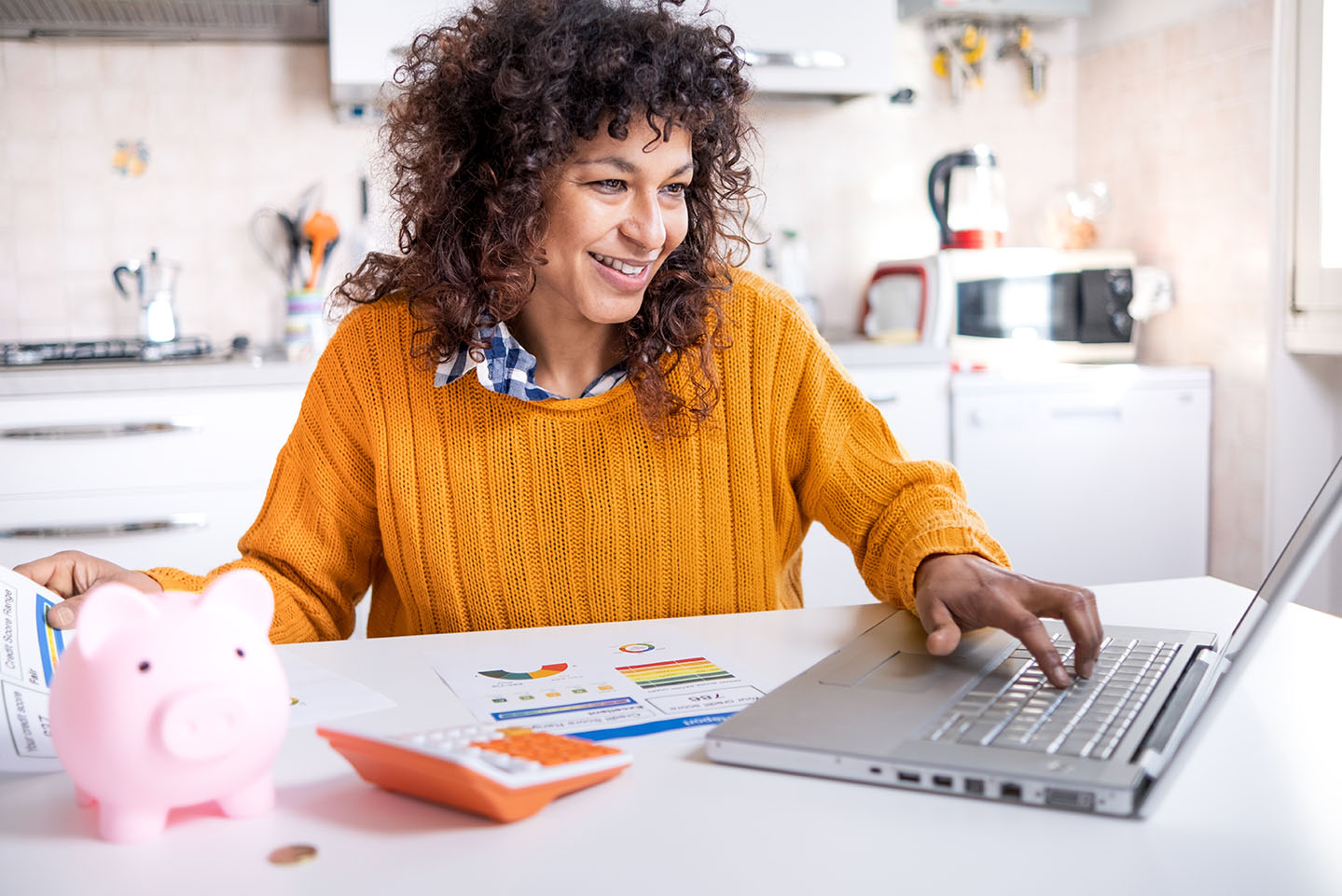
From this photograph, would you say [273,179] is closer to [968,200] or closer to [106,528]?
[106,528]

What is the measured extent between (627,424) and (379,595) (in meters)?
0.38

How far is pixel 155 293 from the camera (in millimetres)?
2713

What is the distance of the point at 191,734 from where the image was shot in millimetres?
593

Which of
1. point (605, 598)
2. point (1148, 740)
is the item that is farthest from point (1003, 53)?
point (1148, 740)

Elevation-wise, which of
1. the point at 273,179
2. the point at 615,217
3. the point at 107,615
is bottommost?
the point at 107,615

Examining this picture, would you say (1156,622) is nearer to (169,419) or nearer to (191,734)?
(191,734)

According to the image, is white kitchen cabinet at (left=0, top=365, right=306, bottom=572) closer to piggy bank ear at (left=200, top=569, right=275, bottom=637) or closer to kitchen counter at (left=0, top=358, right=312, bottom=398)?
kitchen counter at (left=0, top=358, right=312, bottom=398)

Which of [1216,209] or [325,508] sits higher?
[1216,209]

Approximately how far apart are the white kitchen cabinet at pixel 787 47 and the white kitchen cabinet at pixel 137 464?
730mm

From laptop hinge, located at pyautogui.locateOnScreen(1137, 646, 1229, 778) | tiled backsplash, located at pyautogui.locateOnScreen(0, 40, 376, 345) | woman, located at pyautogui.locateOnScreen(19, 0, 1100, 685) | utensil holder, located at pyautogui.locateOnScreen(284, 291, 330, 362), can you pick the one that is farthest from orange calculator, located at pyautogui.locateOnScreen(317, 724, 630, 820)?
tiled backsplash, located at pyautogui.locateOnScreen(0, 40, 376, 345)

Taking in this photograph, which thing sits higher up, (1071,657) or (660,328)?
(660,328)

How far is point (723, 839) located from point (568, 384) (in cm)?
78

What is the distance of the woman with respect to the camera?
120 cm

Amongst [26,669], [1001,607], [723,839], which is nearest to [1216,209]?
[1001,607]
